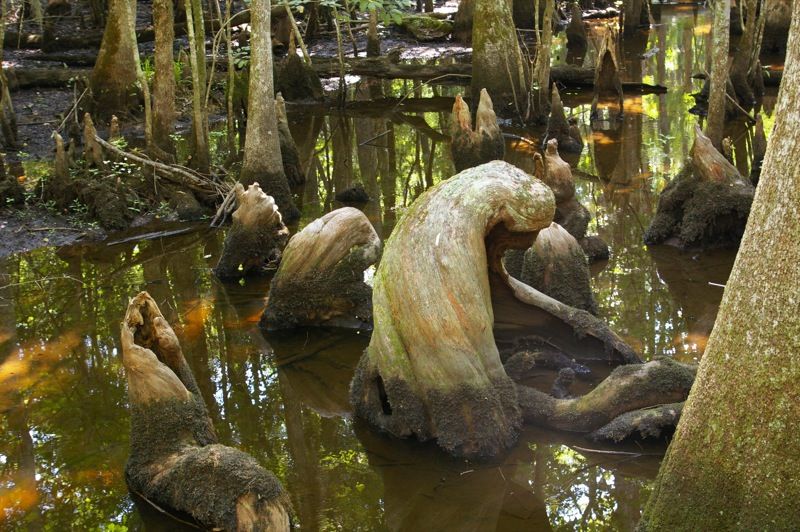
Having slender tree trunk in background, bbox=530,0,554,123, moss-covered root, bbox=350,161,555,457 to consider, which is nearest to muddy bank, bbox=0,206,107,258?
moss-covered root, bbox=350,161,555,457

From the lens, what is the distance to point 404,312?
626 cm

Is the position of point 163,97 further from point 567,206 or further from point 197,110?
point 567,206

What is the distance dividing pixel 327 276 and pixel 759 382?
15.5ft

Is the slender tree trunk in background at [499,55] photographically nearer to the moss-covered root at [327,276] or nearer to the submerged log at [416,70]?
the submerged log at [416,70]

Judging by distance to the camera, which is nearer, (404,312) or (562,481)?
(562,481)

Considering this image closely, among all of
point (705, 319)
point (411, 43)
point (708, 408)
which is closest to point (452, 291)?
point (708, 408)

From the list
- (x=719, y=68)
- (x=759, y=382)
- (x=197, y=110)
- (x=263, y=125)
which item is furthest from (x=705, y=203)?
(x=197, y=110)

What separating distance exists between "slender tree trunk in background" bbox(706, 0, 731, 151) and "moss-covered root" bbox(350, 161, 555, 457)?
563cm

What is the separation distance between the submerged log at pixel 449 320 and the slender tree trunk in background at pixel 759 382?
1.84 meters

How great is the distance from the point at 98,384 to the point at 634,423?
13.5 feet

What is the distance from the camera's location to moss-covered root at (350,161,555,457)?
240 inches

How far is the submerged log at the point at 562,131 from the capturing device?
570 inches

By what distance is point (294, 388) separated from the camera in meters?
7.48

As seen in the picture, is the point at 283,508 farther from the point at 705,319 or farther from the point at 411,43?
the point at 411,43
